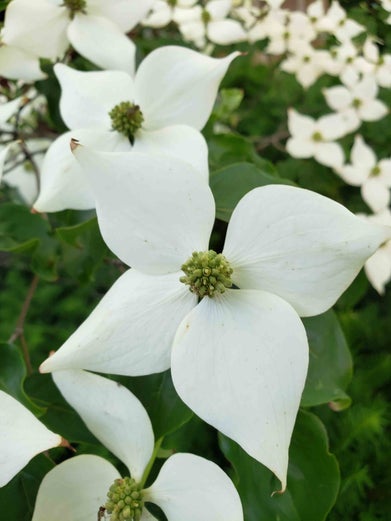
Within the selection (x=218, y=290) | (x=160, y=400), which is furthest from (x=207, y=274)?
(x=160, y=400)

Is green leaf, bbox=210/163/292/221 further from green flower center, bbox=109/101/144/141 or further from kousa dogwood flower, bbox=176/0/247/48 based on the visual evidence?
kousa dogwood flower, bbox=176/0/247/48

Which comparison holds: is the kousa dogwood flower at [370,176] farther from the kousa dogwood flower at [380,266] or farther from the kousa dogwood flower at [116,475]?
the kousa dogwood flower at [116,475]

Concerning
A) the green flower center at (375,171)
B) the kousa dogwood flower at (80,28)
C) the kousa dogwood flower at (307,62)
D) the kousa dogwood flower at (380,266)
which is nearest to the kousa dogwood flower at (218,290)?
the kousa dogwood flower at (80,28)

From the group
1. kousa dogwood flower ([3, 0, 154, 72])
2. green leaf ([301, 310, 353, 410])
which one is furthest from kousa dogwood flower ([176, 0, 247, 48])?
green leaf ([301, 310, 353, 410])

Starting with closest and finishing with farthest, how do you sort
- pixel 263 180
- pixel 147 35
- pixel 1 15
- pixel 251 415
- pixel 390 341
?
pixel 251 415, pixel 263 180, pixel 1 15, pixel 390 341, pixel 147 35

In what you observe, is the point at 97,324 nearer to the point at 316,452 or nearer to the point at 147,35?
the point at 316,452

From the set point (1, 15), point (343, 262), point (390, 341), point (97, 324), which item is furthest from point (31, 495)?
point (390, 341)
